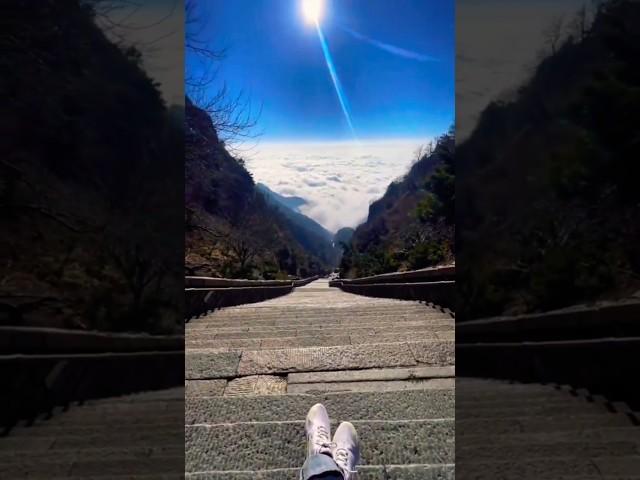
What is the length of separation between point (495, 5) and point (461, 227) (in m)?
0.50

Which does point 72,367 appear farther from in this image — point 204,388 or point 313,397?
point 313,397

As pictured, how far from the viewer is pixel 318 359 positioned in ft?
5.15

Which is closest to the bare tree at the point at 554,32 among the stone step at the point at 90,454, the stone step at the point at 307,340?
the stone step at the point at 307,340

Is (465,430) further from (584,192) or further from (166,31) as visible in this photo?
(166,31)

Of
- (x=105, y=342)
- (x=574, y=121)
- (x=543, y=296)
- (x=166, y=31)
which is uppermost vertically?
(x=166, y=31)

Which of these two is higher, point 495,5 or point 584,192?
point 495,5

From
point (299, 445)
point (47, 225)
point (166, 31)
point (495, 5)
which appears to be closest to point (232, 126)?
point (166, 31)

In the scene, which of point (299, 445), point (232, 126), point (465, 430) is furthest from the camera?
point (232, 126)

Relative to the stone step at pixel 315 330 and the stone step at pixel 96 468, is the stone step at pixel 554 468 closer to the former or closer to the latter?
the stone step at pixel 96 468

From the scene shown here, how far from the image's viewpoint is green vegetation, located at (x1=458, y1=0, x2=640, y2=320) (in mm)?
903

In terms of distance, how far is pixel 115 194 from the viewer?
0.95 m

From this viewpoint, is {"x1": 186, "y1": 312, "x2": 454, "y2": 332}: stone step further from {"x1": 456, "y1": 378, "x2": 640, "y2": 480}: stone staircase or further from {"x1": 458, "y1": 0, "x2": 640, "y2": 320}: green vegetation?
{"x1": 458, "y1": 0, "x2": 640, "y2": 320}: green vegetation

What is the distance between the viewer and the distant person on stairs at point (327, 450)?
3.04 feet

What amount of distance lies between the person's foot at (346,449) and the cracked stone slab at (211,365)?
0.53m
